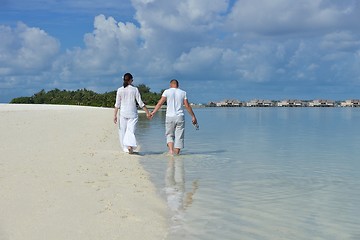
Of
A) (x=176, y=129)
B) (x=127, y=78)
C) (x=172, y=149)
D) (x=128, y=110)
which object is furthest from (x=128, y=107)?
(x=172, y=149)

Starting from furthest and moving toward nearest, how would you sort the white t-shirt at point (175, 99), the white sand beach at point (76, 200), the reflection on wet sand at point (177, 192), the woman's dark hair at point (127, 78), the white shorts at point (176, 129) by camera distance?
the white shorts at point (176, 129), the white t-shirt at point (175, 99), the woman's dark hair at point (127, 78), the reflection on wet sand at point (177, 192), the white sand beach at point (76, 200)

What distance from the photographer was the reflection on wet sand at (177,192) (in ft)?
20.1

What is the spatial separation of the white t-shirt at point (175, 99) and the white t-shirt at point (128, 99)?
0.75 m

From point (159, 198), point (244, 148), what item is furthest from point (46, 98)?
point (159, 198)

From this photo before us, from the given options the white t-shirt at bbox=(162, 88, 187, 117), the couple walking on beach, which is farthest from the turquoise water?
the white t-shirt at bbox=(162, 88, 187, 117)

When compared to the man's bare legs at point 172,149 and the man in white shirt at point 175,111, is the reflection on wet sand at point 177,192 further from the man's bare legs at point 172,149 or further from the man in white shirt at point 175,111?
the man in white shirt at point 175,111

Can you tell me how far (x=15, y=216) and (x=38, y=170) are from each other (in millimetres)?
3515

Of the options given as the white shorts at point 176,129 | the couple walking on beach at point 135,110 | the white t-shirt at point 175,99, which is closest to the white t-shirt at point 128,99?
the couple walking on beach at point 135,110

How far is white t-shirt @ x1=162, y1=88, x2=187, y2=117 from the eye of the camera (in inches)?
495

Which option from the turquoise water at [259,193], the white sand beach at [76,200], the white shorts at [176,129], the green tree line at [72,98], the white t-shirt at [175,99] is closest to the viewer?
the white sand beach at [76,200]

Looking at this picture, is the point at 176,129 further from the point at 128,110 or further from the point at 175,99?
the point at 128,110

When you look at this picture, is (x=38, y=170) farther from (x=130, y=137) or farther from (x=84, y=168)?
(x=130, y=137)

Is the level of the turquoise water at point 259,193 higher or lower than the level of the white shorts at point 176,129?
lower

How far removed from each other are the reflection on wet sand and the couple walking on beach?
75.1 inches
